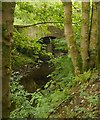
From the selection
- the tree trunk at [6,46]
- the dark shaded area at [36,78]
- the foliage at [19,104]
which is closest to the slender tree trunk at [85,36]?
the foliage at [19,104]

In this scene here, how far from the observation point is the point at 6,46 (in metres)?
2.44

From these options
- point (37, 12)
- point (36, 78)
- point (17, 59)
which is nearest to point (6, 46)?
point (17, 59)

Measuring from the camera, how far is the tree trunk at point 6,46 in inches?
94.0

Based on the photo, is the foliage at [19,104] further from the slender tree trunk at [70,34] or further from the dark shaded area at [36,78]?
the dark shaded area at [36,78]

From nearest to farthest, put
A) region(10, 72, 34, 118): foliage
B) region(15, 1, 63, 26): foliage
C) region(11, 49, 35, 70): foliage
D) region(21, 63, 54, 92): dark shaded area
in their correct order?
region(10, 72, 34, 118): foliage, region(11, 49, 35, 70): foliage, region(15, 1, 63, 26): foliage, region(21, 63, 54, 92): dark shaded area

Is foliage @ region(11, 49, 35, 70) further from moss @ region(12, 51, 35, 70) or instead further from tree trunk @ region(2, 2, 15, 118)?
tree trunk @ region(2, 2, 15, 118)

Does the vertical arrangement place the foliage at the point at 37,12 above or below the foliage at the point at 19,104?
above

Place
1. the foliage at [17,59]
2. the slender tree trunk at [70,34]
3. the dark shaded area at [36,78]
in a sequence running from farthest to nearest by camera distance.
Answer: the dark shaded area at [36,78]
the slender tree trunk at [70,34]
the foliage at [17,59]

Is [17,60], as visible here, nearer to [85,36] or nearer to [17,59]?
[17,59]

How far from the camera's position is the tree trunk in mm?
2389

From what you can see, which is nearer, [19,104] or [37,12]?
[19,104]

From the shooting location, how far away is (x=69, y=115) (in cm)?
551

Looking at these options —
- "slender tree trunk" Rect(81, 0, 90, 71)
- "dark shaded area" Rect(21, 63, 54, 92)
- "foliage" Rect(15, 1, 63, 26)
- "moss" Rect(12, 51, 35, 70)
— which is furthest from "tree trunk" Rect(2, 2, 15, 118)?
"dark shaded area" Rect(21, 63, 54, 92)

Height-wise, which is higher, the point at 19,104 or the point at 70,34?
the point at 70,34
